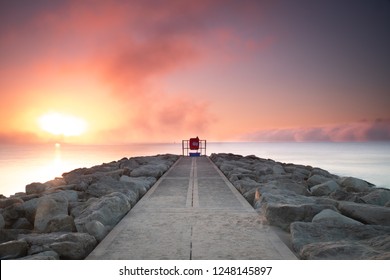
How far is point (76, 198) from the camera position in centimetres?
760

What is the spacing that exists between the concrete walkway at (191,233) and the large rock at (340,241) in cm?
25

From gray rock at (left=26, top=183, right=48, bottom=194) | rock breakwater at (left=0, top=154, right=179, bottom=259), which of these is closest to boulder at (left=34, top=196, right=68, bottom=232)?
rock breakwater at (left=0, top=154, right=179, bottom=259)

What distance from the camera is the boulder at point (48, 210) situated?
19.6ft

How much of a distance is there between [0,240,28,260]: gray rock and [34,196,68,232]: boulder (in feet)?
6.47

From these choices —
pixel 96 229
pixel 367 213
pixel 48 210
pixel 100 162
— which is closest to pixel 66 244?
pixel 96 229

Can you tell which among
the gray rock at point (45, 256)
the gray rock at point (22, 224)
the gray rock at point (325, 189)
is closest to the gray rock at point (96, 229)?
the gray rock at point (45, 256)

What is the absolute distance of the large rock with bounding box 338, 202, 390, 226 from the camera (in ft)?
17.1

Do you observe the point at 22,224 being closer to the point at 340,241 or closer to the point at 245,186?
the point at 245,186

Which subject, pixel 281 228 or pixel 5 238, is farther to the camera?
pixel 5 238
